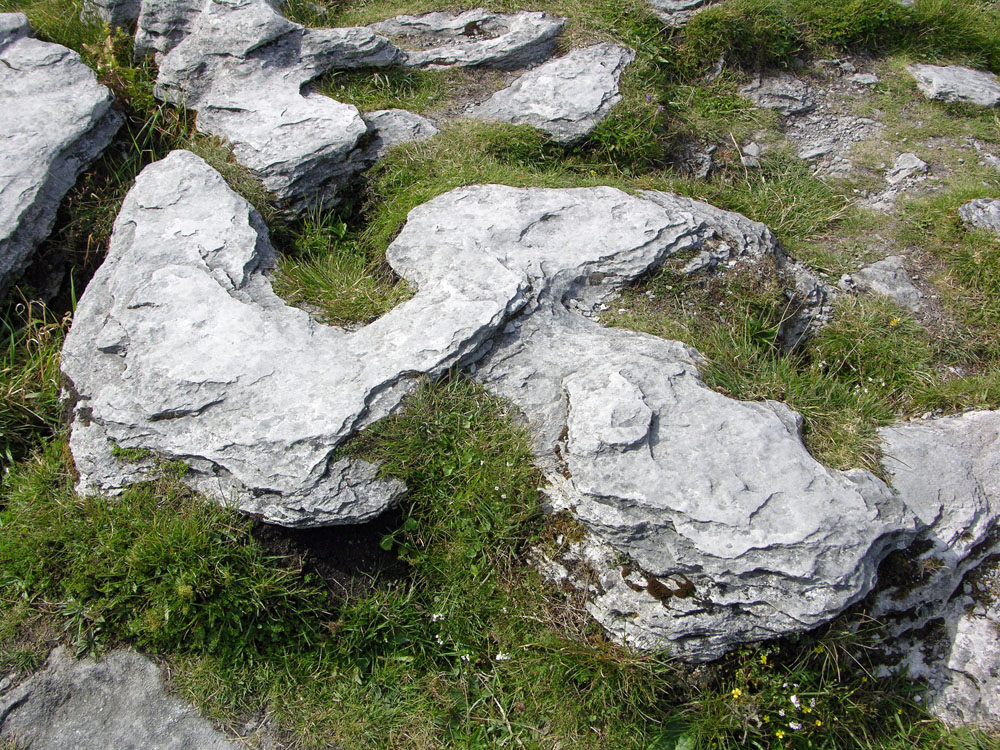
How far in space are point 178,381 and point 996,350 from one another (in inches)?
202

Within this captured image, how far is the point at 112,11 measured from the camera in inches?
262

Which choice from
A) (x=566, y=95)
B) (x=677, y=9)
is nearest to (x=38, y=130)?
(x=566, y=95)

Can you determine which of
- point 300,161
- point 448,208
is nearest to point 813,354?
point 448,208

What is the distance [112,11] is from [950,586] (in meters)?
7.75

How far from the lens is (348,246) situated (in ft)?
17.3

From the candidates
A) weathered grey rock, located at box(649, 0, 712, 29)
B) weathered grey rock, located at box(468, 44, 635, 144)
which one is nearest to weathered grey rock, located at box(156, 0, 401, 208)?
weathered grey rock, located at box(468, 44, 635, 144)

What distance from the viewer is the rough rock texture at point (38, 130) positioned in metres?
4.90

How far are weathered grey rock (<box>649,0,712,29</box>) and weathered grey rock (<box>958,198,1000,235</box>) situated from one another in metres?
2.99

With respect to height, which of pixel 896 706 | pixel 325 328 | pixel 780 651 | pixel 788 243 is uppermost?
pixel 325 328

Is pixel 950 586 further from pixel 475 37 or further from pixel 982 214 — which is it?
pixel 475 37

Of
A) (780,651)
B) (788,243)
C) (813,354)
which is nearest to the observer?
(780,651)

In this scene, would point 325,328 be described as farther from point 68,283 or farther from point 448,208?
point 68,283

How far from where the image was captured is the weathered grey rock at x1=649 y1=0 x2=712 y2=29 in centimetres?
690

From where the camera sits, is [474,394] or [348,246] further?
[348,246]
